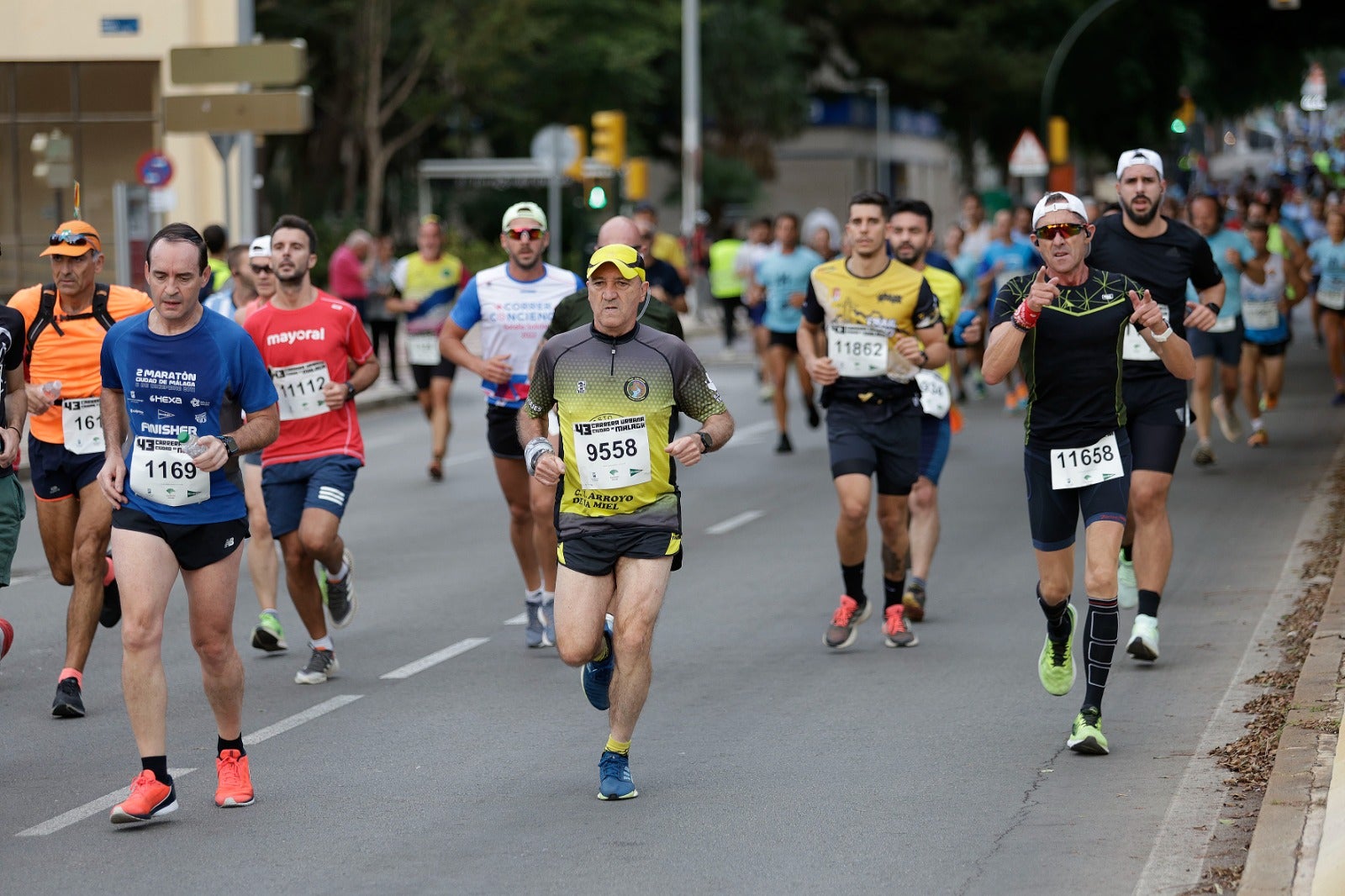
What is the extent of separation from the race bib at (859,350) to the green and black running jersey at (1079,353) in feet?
6.78

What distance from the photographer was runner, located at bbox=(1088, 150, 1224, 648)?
30.0 feet

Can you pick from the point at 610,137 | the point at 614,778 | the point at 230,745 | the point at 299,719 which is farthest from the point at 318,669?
the point at 610,137

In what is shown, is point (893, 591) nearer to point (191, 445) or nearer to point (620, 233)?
point (620, 233)

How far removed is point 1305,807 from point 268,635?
206 inches

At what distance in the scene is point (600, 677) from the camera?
7168mm

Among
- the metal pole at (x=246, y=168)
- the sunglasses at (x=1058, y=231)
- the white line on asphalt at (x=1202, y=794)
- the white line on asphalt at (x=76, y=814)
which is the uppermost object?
the metal pole at (x=246, y=168)

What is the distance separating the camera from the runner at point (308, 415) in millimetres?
9148

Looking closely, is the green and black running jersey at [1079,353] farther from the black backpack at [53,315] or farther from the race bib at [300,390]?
the black backpack at [53,315]

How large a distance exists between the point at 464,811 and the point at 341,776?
2.30ft

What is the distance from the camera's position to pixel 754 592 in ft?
38.0

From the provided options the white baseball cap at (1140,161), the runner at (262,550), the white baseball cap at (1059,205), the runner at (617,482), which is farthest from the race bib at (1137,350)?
the runner at (262,550)

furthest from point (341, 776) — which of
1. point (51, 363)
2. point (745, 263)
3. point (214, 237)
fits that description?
Result: point (745, 263)

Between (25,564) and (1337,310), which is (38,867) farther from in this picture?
(1337,310)

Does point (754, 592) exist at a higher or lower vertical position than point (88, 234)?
lower
